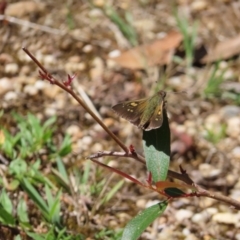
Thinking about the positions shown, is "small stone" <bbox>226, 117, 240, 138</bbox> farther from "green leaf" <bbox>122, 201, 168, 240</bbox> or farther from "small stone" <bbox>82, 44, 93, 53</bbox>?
"green leaf" <bbox>122, 201, 168, 240</bbox>

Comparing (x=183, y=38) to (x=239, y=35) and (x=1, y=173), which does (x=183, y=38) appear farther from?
(x=1, y=173)

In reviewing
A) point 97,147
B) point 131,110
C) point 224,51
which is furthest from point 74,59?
point 131,110

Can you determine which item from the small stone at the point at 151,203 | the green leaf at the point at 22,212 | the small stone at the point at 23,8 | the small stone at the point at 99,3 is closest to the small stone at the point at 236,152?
the small stone at the point at 151,203

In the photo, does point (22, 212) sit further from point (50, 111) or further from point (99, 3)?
point (99, 3)

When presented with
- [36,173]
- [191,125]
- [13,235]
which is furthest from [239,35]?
[13,235]

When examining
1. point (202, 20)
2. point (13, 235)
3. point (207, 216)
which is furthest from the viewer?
point (202, 20)

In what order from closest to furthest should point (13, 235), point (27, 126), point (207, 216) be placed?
point (13, 235) < point (207, 216) < point (27, 126)

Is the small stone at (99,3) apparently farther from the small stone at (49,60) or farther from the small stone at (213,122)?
the small stone at (213,122)
